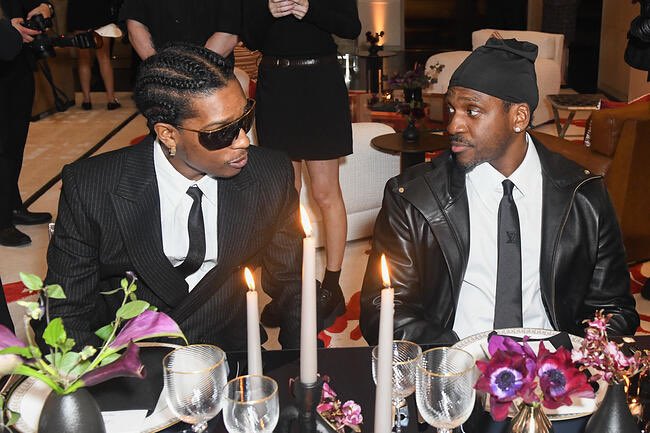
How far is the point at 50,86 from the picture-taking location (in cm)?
833

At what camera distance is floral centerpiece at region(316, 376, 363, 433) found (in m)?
1.43

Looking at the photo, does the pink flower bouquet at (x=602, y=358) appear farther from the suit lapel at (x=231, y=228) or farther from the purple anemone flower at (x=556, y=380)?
the suit lapel at (x=231, y=228)

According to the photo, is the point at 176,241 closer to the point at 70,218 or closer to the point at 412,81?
the point at 70,218

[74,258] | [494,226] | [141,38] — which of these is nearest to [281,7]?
[141,38]

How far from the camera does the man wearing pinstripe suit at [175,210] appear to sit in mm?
1924

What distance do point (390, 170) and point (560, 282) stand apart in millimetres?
2488

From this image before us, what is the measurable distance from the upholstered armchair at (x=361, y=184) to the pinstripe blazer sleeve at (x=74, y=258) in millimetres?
2324

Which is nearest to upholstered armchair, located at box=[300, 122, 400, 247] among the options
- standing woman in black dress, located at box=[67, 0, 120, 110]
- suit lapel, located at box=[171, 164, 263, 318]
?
suit lapel, located at box=[171, 164, 263, 318]

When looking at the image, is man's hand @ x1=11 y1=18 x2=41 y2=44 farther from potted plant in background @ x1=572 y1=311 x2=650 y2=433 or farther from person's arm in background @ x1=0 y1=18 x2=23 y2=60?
potted plant in background @ x1=572 y1=311 x2=650 y2=433

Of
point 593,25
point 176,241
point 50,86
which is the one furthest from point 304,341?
point 593,25

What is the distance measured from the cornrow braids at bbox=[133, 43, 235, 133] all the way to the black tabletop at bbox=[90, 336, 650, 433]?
56 cm

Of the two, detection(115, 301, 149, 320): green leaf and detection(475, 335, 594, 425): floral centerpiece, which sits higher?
detection(115, 301, 149, 320): green leaf

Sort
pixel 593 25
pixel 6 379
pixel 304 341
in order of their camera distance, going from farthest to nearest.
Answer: pixel 593 25 → pixel 6 379 → pixel 304 341

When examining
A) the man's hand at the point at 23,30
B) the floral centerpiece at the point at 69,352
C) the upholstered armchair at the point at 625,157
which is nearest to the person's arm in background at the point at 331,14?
the upholstered armchair at the point at 625,157
